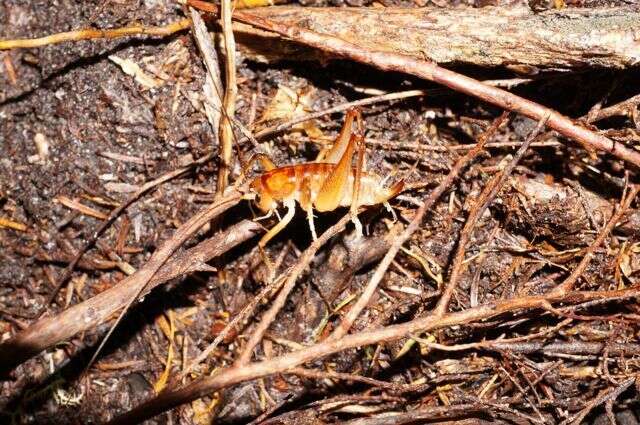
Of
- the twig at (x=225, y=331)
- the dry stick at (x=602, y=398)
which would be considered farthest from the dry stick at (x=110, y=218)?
the dry stick at (x=602, y=398)

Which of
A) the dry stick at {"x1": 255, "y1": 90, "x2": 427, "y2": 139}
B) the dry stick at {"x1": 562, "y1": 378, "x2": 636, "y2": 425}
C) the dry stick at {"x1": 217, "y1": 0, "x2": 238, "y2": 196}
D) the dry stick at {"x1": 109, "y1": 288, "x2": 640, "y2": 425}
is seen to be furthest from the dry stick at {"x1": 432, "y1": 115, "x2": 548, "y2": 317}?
the dry stick at {"x1": 217, "y1": 0, "x2": 238, "y2": 196}

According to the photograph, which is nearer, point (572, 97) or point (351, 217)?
point (351, 217)

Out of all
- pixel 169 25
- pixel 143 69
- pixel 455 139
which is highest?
pixel 169 25

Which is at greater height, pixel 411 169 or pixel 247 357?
pixel 411 169

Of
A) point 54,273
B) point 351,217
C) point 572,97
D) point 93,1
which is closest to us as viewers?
point 351,217

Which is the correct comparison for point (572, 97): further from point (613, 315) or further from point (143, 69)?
point (143, 69)

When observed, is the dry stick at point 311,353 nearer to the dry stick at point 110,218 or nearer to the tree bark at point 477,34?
the tree bark at point 477,34

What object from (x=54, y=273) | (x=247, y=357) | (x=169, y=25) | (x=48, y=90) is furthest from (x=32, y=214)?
(x=247, y=357)
